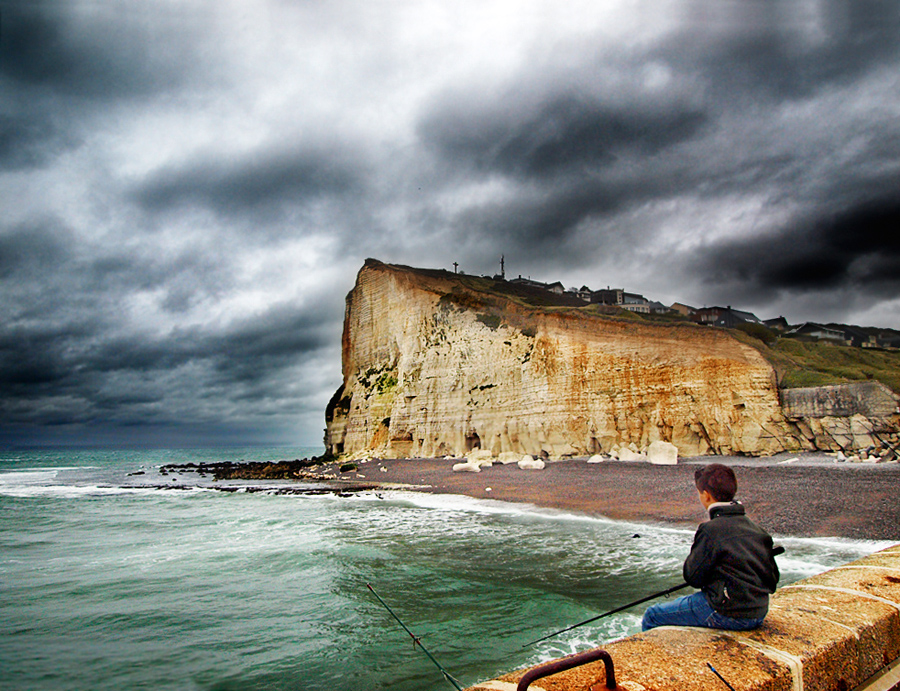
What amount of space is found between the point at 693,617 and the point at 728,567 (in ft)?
1.50

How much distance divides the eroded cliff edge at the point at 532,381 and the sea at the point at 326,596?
13.7 m

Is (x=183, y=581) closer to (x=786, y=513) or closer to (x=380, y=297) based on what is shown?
(x=786, y=513)

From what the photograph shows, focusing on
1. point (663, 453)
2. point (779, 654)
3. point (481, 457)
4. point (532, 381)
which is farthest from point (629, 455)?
point (779, 654)

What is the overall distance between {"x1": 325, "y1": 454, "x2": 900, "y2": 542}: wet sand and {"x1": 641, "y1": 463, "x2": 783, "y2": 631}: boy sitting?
30.5 feet

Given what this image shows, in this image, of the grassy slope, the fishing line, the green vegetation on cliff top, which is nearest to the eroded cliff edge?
the green vegetation on cliff top

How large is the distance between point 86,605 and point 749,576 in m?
8.68

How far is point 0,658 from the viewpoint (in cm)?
559

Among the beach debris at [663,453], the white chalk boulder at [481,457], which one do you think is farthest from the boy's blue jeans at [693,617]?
the white chalk boulder at [481,457]

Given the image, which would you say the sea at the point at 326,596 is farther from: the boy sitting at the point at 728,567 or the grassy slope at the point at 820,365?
the grassy slope at the point at 820,365

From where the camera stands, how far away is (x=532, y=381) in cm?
2989

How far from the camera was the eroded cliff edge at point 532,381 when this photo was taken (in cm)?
2458

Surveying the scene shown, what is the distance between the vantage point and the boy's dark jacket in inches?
107

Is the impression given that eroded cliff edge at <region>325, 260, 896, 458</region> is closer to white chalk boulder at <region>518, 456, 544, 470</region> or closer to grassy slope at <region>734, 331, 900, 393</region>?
grassy slope at <region>734, 331, 900, 393</region>

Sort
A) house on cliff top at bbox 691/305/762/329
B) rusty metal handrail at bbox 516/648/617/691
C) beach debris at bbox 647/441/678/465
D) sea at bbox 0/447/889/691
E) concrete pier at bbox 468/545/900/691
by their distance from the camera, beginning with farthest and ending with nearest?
house on cliff top at bbox 691/305/762/329
beach debris at bbox 647/441/678/465
sea at bbox 0/447/889/691
concrete pier at bbox 468/545/900/691
rusty metal handrail at bbox 516/648/617/691
